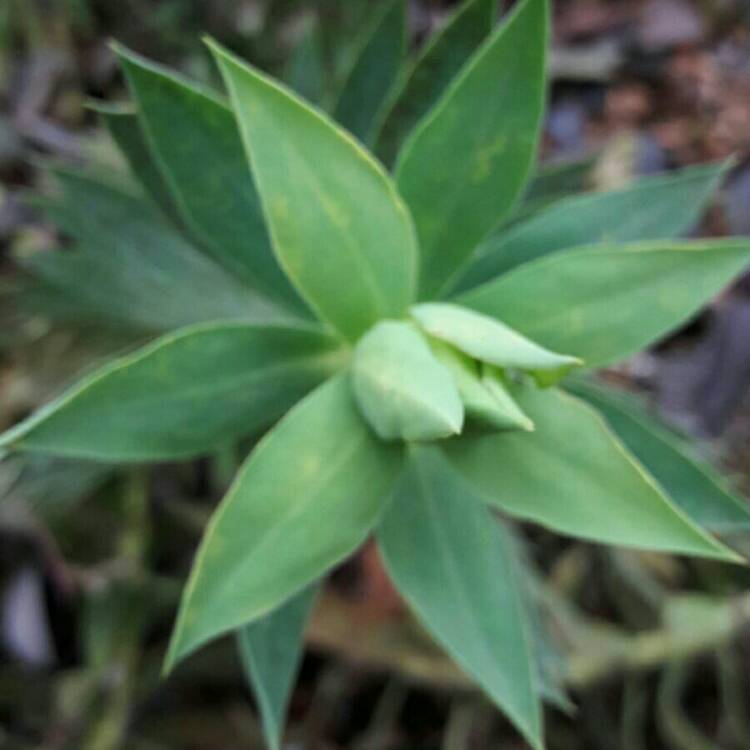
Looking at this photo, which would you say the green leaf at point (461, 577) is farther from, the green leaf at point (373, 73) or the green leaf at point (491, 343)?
the green leaf at point (373, 73)

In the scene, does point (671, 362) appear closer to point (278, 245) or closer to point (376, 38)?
point (376, 38)

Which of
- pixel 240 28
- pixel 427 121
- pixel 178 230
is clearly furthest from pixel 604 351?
pixel 240 28

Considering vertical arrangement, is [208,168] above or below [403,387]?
above

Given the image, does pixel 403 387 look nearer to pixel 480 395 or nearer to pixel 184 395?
pixel 480 395

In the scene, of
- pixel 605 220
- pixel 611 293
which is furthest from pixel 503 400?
pixel 605 220

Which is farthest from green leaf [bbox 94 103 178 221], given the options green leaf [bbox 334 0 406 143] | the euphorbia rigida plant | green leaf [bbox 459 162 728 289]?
green leaf [bbox 459 162 728 289]

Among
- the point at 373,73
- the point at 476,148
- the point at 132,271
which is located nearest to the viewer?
the point at 476,148
